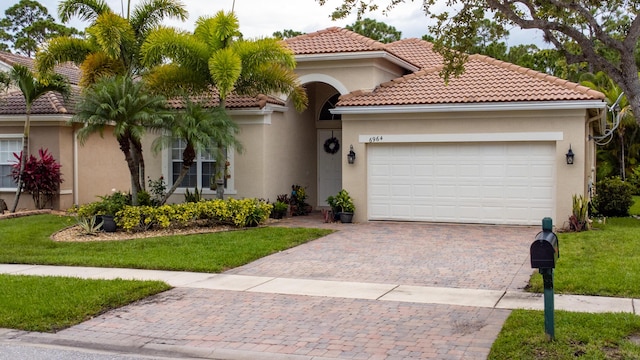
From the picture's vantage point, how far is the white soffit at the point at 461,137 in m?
17.2

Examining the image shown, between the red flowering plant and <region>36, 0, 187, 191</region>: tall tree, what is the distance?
11.1ft

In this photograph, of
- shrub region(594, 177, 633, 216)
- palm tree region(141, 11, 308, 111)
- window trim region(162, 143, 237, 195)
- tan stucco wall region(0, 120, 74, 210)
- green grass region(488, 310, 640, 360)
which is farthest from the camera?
tan stucco wall region(0, 120, 74, 210)

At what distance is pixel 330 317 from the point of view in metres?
8.65

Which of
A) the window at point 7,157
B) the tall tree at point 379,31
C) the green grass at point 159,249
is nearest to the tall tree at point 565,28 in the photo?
the green grass at point 159,249

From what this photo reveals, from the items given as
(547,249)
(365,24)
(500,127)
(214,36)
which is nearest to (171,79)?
(214,36)

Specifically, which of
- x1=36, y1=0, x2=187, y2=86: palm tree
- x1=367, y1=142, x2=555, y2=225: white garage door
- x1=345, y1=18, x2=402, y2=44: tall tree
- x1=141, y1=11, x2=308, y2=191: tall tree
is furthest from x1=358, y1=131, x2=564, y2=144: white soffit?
x1=345, y1=18, x2=402, y2=44: tall tree

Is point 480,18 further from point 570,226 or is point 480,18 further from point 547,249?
point 570,226

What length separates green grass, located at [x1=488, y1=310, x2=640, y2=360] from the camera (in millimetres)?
6789

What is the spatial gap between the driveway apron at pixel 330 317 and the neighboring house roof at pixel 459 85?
534 cm

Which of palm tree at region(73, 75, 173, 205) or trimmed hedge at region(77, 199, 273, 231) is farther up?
palm tree at region(73, 75, 173, 205)

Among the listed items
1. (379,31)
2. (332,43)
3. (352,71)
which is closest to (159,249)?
(352,71)

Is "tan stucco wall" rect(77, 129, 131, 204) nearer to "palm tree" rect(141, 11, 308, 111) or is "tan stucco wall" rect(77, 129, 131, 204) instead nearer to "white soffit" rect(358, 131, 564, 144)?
"palm tree" rect(141, 11, 308, 111)

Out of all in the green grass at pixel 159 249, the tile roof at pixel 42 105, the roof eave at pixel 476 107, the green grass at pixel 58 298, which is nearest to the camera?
the green grass at pixel 58 298

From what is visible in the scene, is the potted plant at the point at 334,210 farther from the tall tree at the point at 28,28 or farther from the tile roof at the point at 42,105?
the tall tree at the point at 28,28
